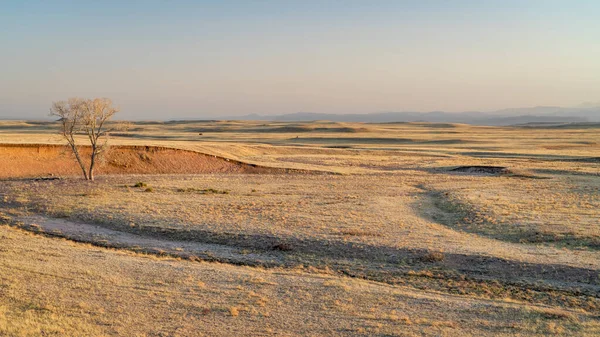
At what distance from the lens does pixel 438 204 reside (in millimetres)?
32688

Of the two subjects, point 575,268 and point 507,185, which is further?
point 507,185

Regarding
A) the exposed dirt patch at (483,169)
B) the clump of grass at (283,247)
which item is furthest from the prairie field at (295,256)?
the exposed dirt patch at (483,169)

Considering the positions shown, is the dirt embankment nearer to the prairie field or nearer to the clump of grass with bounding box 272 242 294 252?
the prairie field

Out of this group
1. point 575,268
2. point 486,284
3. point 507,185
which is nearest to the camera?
point 486,284

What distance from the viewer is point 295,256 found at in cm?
1988

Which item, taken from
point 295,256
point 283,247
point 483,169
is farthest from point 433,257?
point 483,169

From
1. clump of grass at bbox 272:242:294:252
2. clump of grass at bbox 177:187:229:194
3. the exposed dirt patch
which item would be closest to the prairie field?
clump of grass at bbox 272:242:294:252

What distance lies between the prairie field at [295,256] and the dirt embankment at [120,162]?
3.09 ft

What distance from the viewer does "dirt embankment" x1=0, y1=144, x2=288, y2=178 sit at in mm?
44906

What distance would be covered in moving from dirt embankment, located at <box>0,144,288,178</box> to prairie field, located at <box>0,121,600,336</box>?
0.94m

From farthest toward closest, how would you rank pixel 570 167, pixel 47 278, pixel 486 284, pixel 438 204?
pixel 570 167
pixel 438 204
pixel 486 284
pixel 47 278

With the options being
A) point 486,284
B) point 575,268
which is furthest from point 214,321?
point 575,268

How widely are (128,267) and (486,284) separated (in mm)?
11136

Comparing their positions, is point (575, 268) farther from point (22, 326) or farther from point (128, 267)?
point (22, 326)
